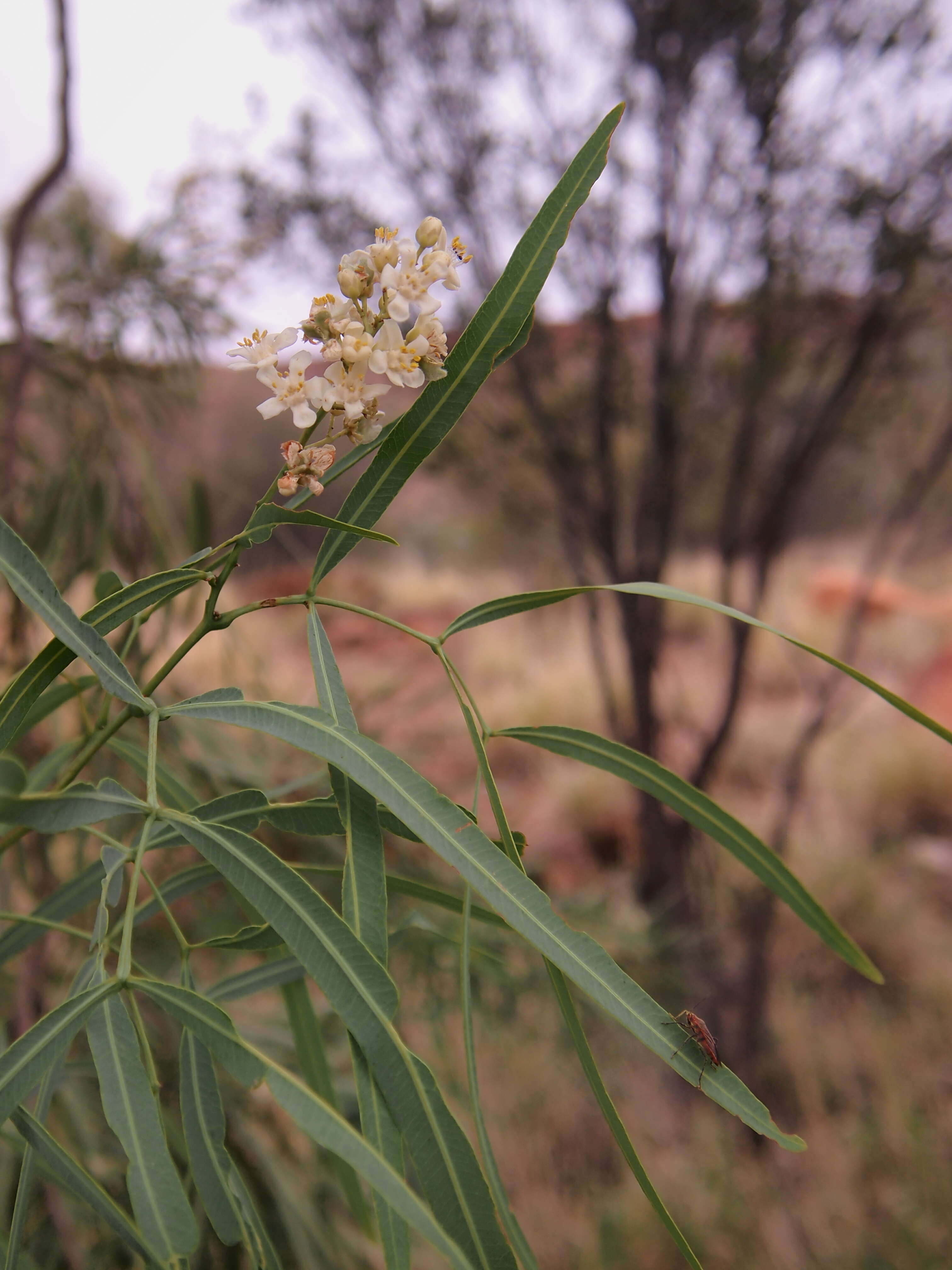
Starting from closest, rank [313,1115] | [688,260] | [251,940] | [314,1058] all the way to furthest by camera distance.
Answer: [313,1115]
[251,940]
[314,1058]
[688,260]

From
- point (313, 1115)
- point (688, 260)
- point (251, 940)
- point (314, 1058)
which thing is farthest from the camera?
point (688, 260)

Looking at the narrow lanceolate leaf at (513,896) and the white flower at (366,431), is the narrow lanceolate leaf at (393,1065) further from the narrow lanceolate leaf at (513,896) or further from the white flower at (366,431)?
the white flower at (366,431)

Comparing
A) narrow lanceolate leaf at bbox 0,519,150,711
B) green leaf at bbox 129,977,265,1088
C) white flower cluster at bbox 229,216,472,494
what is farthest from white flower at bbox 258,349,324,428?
green leaf at bbox 129,977,265,1088

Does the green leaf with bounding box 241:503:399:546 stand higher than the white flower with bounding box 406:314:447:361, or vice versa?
the white flower with bounding box 406:314:447:361

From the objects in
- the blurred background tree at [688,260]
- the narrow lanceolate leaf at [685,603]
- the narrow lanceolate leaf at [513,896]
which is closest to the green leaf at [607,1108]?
the narrow lanceolate leaf at [513,896]

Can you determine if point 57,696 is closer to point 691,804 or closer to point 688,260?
point 691,804

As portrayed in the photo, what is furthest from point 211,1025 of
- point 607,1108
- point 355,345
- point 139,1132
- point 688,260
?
point 688,260

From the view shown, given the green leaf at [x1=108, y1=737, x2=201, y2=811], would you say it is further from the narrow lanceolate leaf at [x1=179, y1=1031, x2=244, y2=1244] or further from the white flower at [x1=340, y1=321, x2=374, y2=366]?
the white flower at [x1=340, y1=321, x2=374, y2=366]

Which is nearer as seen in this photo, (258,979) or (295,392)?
(295,392)
